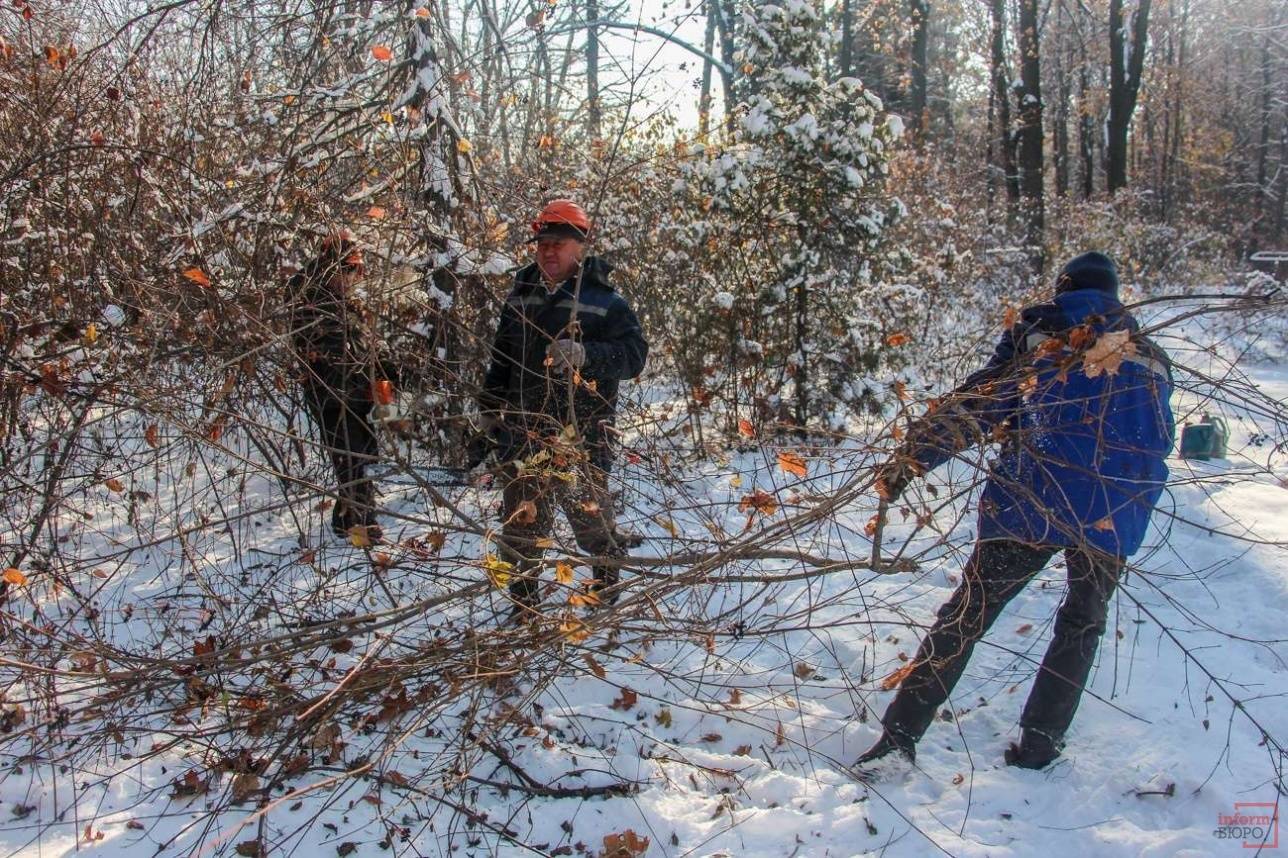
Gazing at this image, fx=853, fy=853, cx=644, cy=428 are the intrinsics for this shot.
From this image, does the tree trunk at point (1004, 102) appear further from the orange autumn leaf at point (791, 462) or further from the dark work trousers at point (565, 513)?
the orange autumn leaf at point (791, 462)

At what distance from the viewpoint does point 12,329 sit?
10.8 ft

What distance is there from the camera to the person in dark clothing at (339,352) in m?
3.05

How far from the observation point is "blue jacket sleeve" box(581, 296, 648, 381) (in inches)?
138

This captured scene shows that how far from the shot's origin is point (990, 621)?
2.90 meters

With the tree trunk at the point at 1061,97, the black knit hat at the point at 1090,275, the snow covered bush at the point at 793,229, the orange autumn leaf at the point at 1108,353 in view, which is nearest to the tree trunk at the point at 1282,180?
the tree trunk at the point at 1061,97

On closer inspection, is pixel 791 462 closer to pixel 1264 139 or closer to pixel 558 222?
pixel 558 222

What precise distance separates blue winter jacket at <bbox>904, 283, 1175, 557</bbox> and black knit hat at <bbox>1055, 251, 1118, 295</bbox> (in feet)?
0.08

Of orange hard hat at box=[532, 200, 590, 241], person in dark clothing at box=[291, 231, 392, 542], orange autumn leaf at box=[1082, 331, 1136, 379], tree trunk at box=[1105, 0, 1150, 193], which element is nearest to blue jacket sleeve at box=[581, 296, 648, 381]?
orange hard hat at box=[532, 200, 590, 241]

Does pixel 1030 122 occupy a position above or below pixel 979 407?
above

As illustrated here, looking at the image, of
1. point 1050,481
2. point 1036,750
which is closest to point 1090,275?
point 1050,481

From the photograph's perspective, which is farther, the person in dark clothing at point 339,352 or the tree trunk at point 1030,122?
the tree trunk at point 1030,122

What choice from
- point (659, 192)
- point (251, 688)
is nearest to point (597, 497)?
point (251, 688)

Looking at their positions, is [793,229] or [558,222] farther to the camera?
[793,229]

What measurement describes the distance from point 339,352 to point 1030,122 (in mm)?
12507
